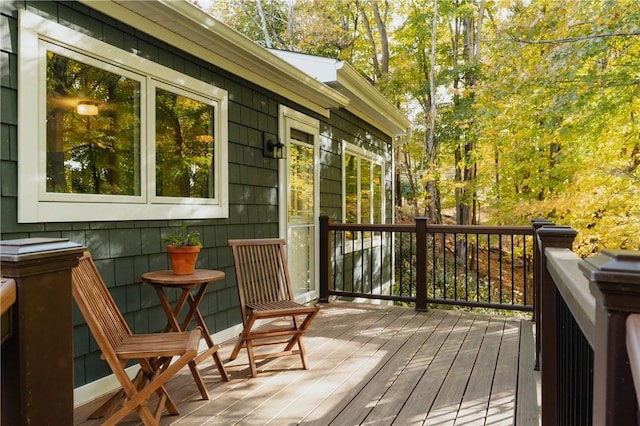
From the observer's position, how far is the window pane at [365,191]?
8.03m

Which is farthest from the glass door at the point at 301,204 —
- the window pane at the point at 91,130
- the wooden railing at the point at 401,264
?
the window pane at the point at 91,130

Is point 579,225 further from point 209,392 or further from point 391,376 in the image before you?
A: point 209,392

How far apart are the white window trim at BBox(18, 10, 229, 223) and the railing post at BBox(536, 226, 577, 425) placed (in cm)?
256

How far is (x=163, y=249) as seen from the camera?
3.57 m

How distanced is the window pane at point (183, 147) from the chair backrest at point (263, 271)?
633 mm

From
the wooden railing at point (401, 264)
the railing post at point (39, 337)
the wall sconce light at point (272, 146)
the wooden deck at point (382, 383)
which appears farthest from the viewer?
the wooden railing at point (401, 264)

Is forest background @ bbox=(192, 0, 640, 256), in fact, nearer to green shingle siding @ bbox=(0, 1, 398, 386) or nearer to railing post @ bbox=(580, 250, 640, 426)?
green shingle siding @ bbox=(0, 1, 398, 386)

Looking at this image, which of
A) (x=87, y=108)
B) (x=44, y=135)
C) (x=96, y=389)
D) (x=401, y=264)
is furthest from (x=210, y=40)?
(x=401, y=264)

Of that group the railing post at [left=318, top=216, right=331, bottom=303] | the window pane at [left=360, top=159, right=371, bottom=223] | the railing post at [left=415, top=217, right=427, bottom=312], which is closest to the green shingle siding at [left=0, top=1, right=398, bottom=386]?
the railing post at [left=318, top=216, right=331, bottom=303]

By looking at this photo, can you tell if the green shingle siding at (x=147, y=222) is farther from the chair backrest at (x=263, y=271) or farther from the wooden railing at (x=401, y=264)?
the wooden railing at (x=401, y=264)

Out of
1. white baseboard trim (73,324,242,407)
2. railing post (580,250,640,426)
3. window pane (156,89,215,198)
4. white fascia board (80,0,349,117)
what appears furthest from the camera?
window pane (156,89,215,198)

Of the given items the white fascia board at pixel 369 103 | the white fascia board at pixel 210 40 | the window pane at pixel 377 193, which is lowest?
the window pane at pixel 377 193

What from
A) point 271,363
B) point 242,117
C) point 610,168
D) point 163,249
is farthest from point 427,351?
point 610,168

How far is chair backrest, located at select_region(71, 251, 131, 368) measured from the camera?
2248mm
